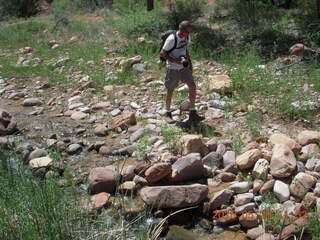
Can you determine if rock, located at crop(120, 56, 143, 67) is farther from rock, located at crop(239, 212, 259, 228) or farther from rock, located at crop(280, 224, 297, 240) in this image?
rock, located at crop(280, 224, 297, 240)

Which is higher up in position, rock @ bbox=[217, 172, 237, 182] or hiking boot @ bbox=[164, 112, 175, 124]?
hiking boot @ bbox=[164, 112, 175, 124]

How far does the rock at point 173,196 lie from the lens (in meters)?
4.32

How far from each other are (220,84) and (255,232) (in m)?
3.74

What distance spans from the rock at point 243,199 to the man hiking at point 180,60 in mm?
1985

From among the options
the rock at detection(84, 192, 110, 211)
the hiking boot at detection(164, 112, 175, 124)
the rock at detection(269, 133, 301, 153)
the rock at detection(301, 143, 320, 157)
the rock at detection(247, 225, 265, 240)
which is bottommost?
the rock at detection(247, 225, 265, 240)

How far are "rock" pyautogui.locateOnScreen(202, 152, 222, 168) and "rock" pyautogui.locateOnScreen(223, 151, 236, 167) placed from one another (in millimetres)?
66

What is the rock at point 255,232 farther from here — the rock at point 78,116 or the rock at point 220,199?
the rock at point 78,116

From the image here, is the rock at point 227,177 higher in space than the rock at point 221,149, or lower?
lower

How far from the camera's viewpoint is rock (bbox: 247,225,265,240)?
3870mm

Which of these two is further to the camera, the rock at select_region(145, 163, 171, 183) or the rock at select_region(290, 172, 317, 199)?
the rock at select_region(145, 163, 171, 183)

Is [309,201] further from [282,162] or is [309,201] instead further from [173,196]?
[173,196]

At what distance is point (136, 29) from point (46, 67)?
282 centimetres

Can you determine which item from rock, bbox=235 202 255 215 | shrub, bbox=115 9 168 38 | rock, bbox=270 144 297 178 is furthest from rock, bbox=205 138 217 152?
shrub, bbox=115 9 168 38

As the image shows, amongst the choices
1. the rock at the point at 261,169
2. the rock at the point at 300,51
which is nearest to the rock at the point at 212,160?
the rock at the point at 261,169
